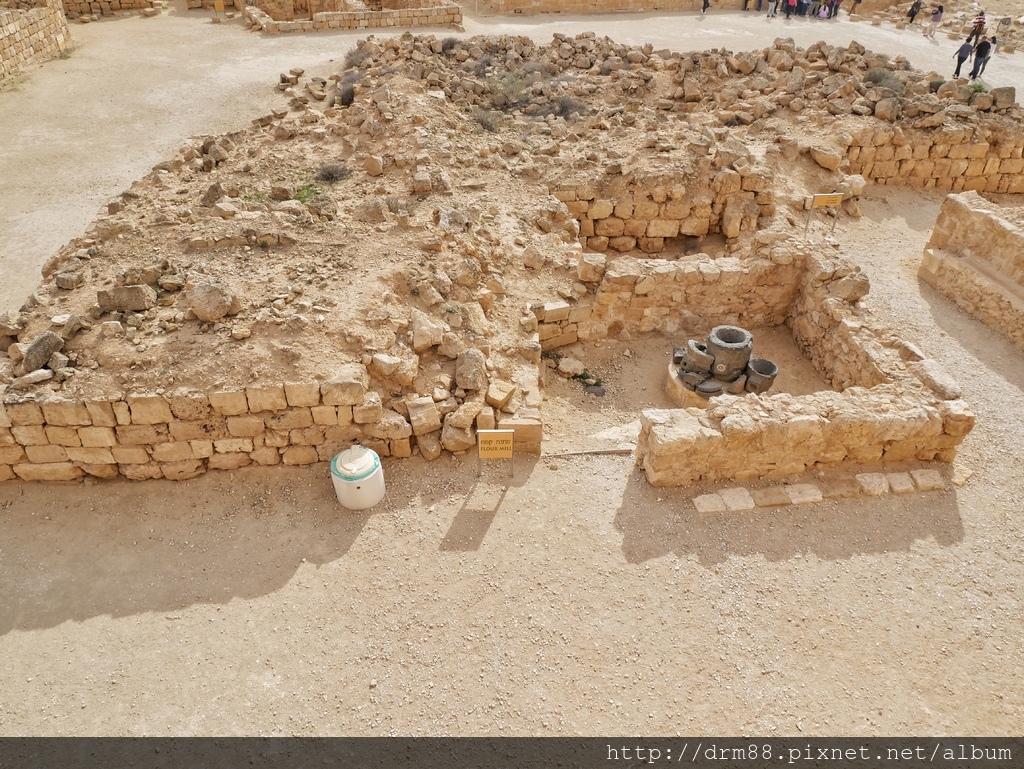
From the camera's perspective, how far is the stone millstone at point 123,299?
706cm

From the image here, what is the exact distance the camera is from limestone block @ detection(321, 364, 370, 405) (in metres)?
6.58

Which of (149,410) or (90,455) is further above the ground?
(149,410)

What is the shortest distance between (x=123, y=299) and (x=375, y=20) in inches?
638

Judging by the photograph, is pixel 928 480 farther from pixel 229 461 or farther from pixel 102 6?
pixel 102 6

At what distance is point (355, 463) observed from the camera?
6375 mm

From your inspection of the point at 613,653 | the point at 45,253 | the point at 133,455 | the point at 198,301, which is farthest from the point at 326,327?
the point at 45,253

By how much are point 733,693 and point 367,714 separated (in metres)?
2.85

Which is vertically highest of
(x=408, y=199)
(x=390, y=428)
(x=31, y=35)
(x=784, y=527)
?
(x=31, y=35)

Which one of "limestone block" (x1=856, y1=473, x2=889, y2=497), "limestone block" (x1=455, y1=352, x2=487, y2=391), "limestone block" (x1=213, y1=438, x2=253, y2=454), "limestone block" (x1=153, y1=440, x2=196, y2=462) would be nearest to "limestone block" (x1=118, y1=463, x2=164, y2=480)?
"limestone block" (x1=153, y1=440, x2=196, y2=462)

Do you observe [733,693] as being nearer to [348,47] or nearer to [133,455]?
[133,455]

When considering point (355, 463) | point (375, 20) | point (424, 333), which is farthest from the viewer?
point (375, 20)

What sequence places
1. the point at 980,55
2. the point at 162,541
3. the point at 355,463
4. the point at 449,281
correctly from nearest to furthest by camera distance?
the point at 162,541, the point at 355,463, the point at 449,281, the point at 980,55

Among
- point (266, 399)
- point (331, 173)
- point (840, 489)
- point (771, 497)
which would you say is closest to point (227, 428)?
point (266, 399)

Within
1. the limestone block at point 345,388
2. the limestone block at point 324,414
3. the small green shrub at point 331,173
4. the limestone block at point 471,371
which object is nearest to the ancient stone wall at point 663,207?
the small green shrub at point 331,173
